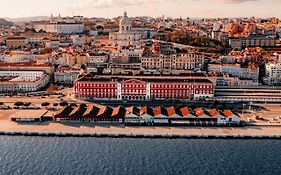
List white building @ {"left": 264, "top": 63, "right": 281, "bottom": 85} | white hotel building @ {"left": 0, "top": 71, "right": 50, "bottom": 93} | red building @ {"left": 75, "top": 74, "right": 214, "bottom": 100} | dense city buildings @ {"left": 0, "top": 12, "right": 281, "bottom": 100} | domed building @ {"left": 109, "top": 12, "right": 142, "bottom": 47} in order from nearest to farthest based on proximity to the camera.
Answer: red building @ {"left": 75, "top": 74, "right": 214, "bottom": 100} < white hotel building @ {"left": 0, "top": 71, "right": 50, "bottom": 93} < dense city buildings @ {"left": 0, "top": 12, "right": 281, "bottom": 100} < white building @ {"left": 264, "top": 63, "right": 281, "bottom": 85} < domed building @ {"left": 109, "top": 12, "right": 142, "bottom": 47}

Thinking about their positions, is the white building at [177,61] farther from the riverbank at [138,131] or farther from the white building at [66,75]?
the riverbank at [138,131]

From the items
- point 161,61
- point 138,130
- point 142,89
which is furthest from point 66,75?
point 138,130

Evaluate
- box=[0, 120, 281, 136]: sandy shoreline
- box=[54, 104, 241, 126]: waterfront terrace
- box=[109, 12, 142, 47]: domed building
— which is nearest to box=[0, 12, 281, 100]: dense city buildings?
box=[109, 12, 142, 47]: domed building

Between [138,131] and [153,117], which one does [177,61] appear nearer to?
[153,117]

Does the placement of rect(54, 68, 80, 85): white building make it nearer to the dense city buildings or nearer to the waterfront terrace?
the dense city buildings

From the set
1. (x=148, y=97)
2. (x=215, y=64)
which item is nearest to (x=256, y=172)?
(x=148, y=97)
